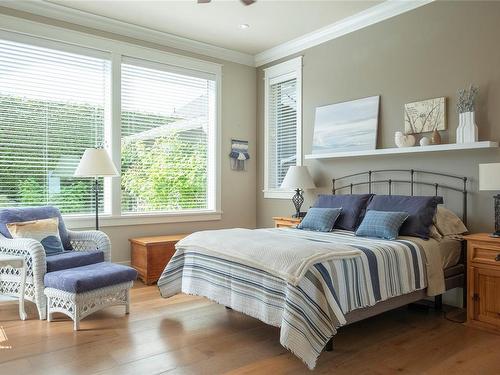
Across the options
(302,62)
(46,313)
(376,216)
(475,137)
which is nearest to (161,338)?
(46,313)

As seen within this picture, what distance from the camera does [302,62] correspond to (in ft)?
17.5

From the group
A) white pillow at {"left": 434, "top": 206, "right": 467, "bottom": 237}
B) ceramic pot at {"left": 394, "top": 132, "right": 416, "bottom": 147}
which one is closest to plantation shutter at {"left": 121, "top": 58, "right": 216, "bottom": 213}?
ceramic pot at {"left": 394, "top": 132, "right": 416, "bottom": 147}

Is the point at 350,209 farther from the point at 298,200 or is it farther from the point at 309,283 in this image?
the point at 309,283

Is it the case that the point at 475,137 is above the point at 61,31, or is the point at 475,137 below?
below

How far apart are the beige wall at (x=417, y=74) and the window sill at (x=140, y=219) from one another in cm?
145

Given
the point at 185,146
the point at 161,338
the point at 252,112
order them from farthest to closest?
the point at 252,112
the point at 185,146
the point at 161,338

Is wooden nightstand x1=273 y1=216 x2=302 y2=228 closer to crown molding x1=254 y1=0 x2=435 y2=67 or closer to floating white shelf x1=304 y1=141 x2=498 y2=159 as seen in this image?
floating white shelf x1=304 y1=141 x2=498 y2=159

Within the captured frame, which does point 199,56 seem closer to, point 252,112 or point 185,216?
point 252,112

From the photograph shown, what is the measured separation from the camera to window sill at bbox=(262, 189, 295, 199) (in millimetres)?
5547

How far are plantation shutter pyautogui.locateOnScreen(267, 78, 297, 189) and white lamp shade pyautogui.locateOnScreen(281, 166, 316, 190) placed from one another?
594 millimetres

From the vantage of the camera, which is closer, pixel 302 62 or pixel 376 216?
pixel 376 216

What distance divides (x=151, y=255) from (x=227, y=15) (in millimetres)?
2793

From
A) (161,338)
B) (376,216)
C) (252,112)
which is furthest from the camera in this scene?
(252,112)

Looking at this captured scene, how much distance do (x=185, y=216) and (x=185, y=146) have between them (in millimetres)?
935
